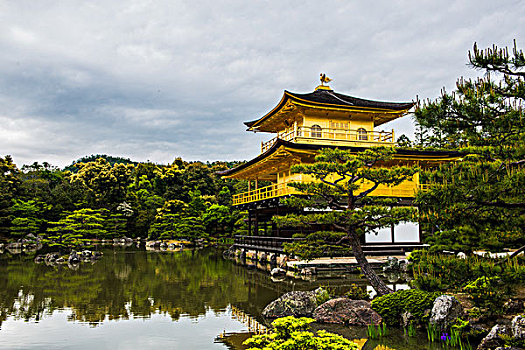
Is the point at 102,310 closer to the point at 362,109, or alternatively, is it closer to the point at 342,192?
the point at 342,192

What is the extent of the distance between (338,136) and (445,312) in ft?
49.5

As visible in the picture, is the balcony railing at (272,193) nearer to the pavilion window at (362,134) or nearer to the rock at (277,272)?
the rock at (277,272)

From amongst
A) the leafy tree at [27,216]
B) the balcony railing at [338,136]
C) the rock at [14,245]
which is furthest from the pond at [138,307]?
the rock at [14,245]

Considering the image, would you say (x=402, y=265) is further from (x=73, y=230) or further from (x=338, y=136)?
(x=73, y=230)

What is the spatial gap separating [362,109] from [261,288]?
12057mm

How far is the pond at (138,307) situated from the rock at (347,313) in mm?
410

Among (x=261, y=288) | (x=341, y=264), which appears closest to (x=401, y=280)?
(x=341, y=264)

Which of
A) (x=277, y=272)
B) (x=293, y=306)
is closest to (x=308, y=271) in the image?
(x=277, y=272)

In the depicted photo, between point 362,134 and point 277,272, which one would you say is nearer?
point 277,272

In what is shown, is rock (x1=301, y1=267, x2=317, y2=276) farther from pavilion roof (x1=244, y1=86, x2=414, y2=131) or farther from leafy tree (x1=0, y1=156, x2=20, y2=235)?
leafy tree (x1=0, y1=156, x2=20, y2=235)

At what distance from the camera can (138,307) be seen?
1104 centimetres

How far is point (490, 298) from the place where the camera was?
6.94 metres

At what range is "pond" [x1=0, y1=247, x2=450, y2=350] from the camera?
8.01 metres

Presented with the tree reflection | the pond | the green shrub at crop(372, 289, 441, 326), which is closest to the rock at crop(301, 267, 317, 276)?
the pond
